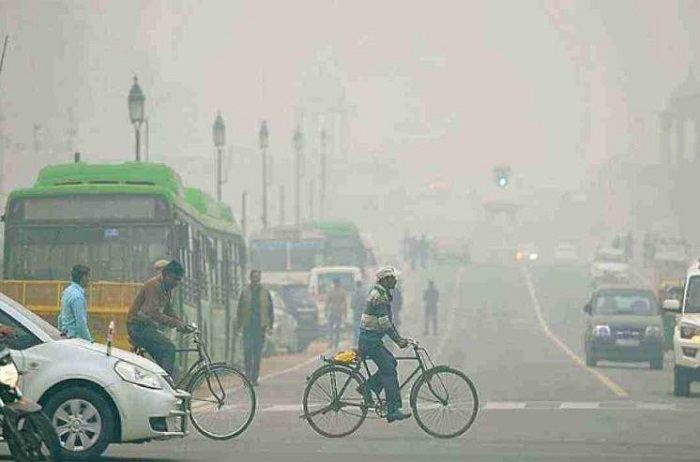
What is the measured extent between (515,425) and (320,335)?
117 ft

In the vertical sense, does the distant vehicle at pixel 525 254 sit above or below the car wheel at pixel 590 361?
above

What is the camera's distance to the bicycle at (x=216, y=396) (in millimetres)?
25344

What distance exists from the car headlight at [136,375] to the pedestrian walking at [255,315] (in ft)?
50.4

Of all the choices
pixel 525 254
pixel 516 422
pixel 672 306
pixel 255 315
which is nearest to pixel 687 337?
pixel 672 306

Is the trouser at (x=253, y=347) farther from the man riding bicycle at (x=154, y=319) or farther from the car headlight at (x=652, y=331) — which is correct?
the man riding bicycle at (x=154, y=319)

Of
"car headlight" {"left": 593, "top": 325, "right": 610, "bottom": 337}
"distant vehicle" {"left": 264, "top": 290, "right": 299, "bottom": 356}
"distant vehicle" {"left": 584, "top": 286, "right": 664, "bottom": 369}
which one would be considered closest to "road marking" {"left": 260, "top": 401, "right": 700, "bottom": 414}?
"distant vehicle" {"left": 584, "top": 286, "right": 664, "bottom": 369}

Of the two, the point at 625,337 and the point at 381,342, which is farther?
the point at 625,337

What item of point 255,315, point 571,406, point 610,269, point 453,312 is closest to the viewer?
point 571,406

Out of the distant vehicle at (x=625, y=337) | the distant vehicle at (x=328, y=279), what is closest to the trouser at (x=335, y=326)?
the distant vehicle at (x=328, y=279)

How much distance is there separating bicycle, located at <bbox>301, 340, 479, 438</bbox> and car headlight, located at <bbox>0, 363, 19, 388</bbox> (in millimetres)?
6684

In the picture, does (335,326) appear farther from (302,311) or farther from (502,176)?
(502,176)

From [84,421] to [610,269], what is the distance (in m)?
79.9

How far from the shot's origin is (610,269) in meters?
102

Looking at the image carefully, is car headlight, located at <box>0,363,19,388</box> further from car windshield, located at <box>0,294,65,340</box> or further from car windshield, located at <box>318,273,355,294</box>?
car windshield, located at <box>318,273,355,294</box>
